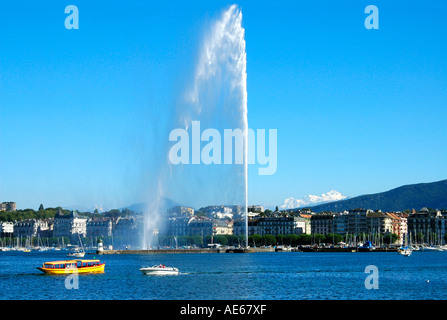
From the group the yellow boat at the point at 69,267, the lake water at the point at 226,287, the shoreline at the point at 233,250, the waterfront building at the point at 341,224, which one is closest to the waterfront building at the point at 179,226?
the shoreline at the point at 233,250

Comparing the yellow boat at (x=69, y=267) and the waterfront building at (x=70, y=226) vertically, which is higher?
the waterfront building at (x=70, y=226)

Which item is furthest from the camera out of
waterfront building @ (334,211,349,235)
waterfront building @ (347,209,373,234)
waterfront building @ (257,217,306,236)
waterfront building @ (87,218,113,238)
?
waterfront building @ (87,218,113,238)

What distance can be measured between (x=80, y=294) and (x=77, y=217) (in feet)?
545

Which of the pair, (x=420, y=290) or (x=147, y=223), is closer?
(x=420, y=290)

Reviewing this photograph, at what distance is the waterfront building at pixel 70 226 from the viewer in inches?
7628

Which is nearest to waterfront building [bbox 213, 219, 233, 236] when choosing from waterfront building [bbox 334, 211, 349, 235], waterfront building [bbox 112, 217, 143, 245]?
waterfront building [bbox 112, 217, 143, 245]

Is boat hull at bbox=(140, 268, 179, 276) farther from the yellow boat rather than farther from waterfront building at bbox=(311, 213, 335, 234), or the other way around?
waterfront building at bbox=(311, 213, 335, 234)

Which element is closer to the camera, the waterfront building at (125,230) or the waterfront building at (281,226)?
the waterfront building at (125,230)

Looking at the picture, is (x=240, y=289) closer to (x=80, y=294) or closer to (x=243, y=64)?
(x=80, y=294)

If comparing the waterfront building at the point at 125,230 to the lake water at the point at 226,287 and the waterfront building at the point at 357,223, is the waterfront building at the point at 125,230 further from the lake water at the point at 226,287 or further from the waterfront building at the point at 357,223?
the lake water at the point at 226,287

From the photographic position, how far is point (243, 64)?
189ft

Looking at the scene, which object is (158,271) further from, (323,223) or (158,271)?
(323,223)

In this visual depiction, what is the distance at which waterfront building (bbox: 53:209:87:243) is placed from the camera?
636 ft

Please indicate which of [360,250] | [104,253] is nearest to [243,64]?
[104,253]
